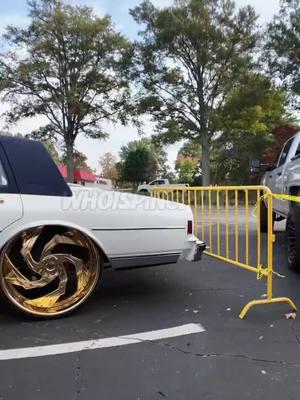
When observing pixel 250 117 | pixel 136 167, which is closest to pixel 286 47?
pixel 250 117

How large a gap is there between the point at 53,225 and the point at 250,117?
27.1m

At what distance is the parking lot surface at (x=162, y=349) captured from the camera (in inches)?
111

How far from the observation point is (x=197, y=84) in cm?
2936

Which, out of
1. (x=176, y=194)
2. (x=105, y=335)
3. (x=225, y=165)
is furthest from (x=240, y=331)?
(x=225, y=165)

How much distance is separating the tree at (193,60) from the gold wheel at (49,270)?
25.4 metres

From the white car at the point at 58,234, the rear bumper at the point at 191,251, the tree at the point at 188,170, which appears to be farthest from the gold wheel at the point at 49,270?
the tree at the point at 188,170

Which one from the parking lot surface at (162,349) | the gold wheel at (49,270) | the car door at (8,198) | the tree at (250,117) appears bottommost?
the parking lot surface at (162,349)

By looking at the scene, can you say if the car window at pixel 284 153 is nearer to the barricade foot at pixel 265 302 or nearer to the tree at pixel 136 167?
the barricade foot at pixel 265 302

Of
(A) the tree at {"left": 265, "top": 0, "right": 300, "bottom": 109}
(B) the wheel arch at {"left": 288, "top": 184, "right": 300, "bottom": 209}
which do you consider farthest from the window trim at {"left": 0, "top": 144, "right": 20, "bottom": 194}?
(A) the tree at {"left": 265, "top": 0, "right": 300, "bottom": 109}

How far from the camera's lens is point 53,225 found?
4.03 m

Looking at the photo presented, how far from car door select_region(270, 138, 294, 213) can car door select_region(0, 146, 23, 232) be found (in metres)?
4.44

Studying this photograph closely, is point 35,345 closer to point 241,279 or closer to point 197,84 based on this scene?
point 241,279

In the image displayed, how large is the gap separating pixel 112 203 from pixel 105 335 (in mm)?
1241

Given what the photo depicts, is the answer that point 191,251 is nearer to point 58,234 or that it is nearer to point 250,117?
point 58,234
